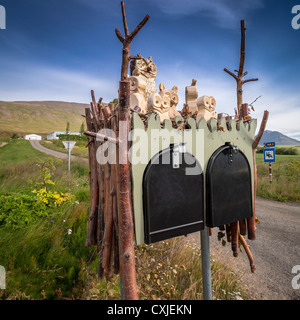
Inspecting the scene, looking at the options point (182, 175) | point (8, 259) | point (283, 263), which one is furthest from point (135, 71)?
point (283, 263)

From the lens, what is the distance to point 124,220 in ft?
3.93

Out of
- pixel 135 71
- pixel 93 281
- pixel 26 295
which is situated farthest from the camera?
pixel 93 281

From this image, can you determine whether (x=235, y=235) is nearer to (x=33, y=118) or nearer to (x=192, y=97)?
(x=192, y=97)

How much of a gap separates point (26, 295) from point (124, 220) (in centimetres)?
Result: 194

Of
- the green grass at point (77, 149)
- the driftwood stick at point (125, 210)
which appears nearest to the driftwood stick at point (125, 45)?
the driftwood stick at point (125, 210)

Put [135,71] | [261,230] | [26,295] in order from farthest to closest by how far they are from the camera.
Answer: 1. [261,230]
2. [26,295]
3. [135,71]

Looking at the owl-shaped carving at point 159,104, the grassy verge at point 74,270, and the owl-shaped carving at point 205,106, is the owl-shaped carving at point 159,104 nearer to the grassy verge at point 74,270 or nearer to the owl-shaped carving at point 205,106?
the owl-shaped carving at point 205,106

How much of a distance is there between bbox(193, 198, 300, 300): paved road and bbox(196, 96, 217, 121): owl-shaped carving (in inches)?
102

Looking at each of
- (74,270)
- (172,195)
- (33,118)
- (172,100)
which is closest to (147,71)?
(172,100)

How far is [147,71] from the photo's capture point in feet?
6.79

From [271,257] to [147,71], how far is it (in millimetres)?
3962

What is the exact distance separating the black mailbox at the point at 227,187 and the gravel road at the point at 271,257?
196 cm
